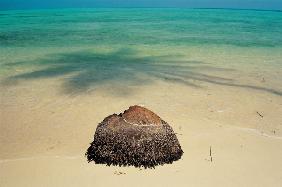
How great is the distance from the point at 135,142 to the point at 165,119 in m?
2.23

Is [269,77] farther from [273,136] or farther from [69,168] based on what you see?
[69,168]

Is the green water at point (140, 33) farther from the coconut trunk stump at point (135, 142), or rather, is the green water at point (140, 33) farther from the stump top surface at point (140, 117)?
the coconut trunk stump at point (135, 142)

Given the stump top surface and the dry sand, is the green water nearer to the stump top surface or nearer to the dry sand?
the dry sand

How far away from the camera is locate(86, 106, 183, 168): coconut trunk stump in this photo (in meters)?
4.38

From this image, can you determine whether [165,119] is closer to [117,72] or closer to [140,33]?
[117,72]

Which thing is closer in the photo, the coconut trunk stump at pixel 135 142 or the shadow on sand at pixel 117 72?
the coconut trunk stump at pixel 135 142

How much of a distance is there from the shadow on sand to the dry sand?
1.15ft

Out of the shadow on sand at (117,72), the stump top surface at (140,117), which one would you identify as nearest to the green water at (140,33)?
the shadow on sand at (117,72)

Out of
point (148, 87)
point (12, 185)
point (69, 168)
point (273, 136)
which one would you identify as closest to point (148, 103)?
point (148, 87)

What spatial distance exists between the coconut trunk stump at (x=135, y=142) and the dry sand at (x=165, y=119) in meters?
0.12

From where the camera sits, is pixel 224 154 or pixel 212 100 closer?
pixel 224 154

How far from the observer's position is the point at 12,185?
421cm

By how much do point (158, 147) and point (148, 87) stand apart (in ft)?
14.9

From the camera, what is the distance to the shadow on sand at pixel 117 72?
30.2ft
